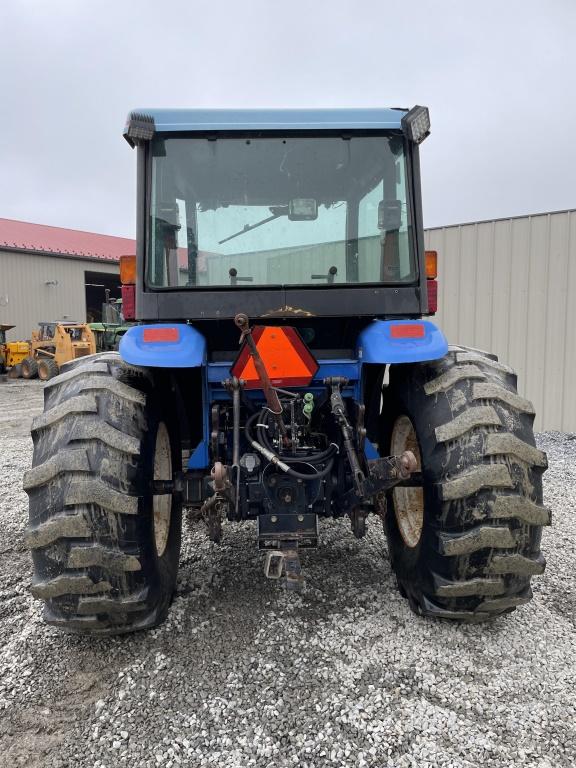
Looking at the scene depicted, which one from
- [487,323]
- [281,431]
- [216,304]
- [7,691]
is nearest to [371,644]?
[281,431]

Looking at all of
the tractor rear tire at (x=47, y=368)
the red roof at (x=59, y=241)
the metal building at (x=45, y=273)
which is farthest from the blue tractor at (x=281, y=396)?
the red roof at (x=59, y=241)

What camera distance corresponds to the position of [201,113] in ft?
8.63

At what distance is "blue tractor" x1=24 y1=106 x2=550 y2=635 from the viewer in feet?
7.27

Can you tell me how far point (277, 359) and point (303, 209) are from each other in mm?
809

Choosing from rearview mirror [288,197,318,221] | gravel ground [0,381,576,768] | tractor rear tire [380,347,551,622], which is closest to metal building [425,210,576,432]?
gravel ground [0,381,576,768]

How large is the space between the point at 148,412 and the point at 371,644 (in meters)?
1.40

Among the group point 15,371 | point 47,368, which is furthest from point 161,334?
point 15,371

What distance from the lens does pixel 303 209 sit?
9.05 ft

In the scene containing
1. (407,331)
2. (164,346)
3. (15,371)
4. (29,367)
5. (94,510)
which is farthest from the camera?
(15,371)

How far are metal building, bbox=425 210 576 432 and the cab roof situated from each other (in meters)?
5.06

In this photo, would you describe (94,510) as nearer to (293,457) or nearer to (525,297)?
(293,457)

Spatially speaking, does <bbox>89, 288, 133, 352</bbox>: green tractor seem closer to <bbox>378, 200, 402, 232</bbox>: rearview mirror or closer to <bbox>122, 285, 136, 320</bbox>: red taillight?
<bbox>122, 285, 136, 320</bbox>: red taillight

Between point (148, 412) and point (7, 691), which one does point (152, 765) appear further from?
point (148, 412)

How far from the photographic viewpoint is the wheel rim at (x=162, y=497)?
2785mm
